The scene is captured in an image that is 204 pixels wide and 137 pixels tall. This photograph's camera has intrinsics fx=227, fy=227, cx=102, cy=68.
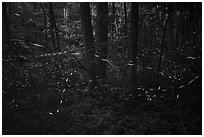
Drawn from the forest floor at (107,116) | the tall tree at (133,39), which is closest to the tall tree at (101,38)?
the tall tree at (133,39)

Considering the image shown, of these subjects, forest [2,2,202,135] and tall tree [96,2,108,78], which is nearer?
forest [2,2,202,135]

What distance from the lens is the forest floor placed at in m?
6.95

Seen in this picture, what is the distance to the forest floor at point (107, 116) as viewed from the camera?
22.8 feet

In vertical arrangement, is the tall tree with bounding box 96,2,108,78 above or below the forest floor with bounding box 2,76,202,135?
above

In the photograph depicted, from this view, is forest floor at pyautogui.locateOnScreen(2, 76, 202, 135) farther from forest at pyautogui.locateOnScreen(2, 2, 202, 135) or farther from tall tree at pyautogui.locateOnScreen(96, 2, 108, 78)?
tall tree at pyautogui.locateOnScreen(96, 2, 108, 78)

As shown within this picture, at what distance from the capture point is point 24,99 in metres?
8.50

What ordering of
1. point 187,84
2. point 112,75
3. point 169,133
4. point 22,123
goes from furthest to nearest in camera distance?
1. point 112,75
2. point 187,84
3. point 22,123
4. point 169,133

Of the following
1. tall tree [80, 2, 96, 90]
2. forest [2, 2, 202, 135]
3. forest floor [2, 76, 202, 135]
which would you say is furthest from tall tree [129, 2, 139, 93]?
tall tree [80, 2, 96, 90]

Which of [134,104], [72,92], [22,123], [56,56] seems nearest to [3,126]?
[22,123]

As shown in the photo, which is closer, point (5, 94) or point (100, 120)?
point (100, 120)

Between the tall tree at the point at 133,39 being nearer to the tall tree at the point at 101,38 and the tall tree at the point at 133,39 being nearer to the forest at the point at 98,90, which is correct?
the forest at the point at 98,90

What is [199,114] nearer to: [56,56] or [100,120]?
[100,120]

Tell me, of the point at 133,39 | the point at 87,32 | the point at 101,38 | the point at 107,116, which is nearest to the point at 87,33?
the point at 87,32

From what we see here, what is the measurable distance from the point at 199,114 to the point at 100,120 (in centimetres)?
328
